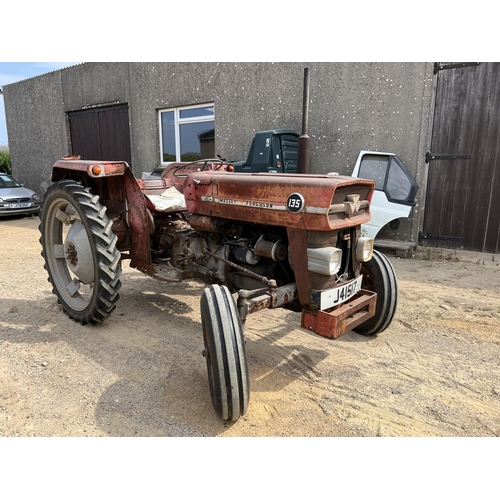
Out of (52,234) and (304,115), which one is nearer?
(52,234)

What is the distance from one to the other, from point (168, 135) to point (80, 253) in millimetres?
6087

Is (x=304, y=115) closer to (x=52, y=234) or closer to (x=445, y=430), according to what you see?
(x=52, y=234)

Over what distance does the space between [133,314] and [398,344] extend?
7.54 ft

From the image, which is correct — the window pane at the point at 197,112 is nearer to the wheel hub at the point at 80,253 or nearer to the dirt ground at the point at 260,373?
the dirt ground at the point at 260,373

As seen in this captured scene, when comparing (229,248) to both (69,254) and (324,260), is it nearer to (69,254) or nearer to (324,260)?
(324,260)

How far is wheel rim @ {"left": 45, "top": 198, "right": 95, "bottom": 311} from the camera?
3291 millimetres

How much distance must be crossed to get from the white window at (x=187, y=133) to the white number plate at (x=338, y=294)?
19.5 feet

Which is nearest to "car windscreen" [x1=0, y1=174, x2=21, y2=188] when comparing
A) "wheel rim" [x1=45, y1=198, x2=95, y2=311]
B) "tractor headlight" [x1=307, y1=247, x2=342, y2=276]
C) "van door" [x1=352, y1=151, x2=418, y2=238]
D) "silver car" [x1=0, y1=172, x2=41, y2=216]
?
"silver car" [x1=0, y1=172, x2=41, y2=216]

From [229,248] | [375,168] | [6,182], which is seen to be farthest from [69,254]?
[6,182]

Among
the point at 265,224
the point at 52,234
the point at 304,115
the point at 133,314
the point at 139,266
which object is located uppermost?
the point at 304,115

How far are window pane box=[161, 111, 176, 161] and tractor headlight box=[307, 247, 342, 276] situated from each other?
7.01m

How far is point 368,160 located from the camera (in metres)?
5.96

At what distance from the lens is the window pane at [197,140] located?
26.7 feet

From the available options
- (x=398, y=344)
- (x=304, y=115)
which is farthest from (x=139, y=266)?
(x=304, y=115)
